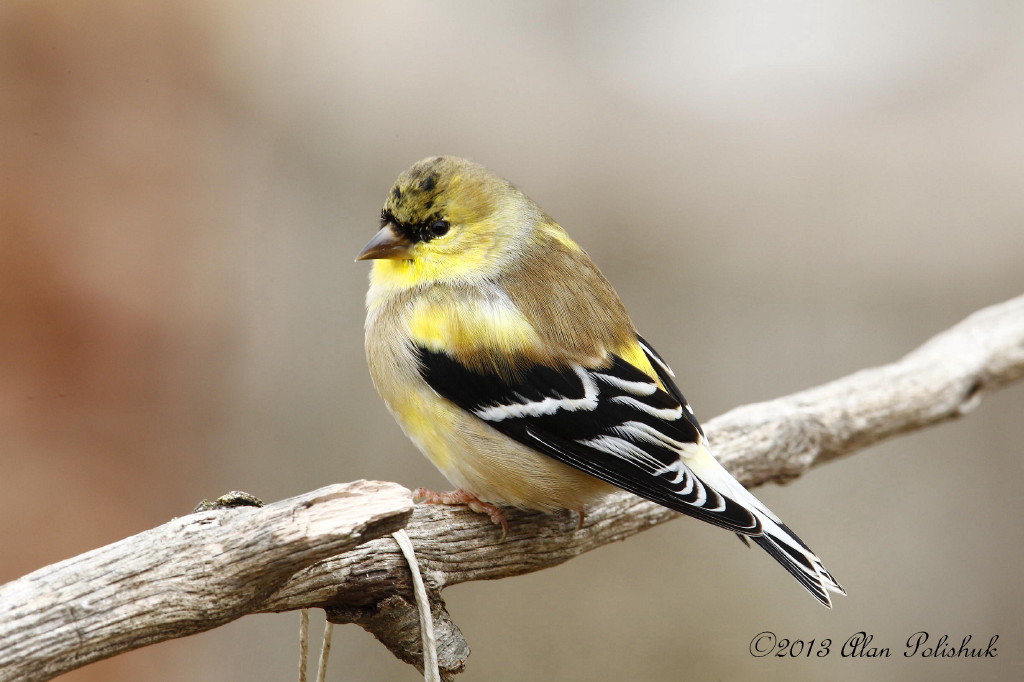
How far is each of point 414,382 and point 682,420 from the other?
0.66 m

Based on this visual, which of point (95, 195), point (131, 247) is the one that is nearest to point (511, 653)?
point (131, 247)

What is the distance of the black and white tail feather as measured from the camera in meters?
2.02

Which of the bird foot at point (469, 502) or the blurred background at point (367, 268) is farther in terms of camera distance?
the blurred background at point (367, 268)

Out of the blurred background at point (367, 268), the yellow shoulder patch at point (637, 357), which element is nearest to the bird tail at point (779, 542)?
the yellow shoulder patch at point (637, 357)

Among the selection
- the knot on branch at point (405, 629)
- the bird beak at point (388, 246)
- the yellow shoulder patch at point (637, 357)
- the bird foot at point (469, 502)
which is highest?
the bird beak at point (388, 246)

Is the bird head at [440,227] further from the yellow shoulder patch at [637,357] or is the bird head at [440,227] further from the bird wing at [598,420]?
the yellow shoulder patch at [637,357]

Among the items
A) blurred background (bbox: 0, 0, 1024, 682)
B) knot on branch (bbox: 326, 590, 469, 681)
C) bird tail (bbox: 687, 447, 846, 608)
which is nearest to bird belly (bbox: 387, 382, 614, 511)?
bird tail (bbox: 687, 447, 846, 608)

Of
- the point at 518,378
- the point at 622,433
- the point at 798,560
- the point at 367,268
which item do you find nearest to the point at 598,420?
the point at 622,433

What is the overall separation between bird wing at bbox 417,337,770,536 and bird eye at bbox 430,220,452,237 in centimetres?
36

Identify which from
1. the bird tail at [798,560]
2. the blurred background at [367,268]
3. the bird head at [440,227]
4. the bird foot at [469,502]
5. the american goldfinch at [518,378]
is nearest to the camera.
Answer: the bird tail at [798,560]

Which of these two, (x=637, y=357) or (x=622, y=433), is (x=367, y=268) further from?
(x=622, y=433)

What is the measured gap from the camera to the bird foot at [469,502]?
2.24m

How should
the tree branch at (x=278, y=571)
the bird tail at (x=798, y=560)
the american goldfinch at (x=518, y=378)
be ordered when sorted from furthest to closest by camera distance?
the american goldfinch at (x=518, y=378) → the bird tail at (x=798, y=560) → the tree branch at (x=278, y=571)

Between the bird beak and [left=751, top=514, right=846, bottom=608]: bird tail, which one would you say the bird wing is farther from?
the bird beak
